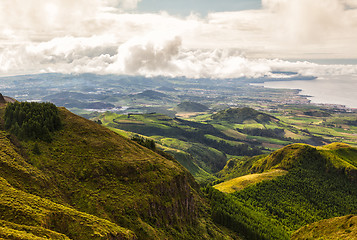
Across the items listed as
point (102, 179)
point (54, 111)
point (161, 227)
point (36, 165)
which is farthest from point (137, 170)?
point (54, 111)

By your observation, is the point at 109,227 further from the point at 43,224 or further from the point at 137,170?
the point at 137,170

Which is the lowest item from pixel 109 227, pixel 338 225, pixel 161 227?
pixel 338 225

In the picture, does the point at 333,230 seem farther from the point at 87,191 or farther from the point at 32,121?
the point at 32,121

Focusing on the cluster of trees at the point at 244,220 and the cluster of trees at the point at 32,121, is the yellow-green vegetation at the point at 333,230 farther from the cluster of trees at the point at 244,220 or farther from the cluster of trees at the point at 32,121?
the cluster of trees at the point at 32,121

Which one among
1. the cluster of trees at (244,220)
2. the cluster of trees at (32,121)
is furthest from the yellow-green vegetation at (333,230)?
the cluster of trees at (32,121)

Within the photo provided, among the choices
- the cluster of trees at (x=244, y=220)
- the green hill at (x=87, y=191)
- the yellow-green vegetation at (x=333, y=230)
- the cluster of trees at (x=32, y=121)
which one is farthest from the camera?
the cluster of trees at (x=244, y=220)

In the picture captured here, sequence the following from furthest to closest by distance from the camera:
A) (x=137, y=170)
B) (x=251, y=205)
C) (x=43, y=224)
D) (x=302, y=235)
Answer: (x=251, y=205), (x=302, y=235), (x=137, y=170), (x=43, y=224)

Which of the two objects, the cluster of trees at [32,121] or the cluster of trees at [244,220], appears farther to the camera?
the cluster of trees at [244,220]
